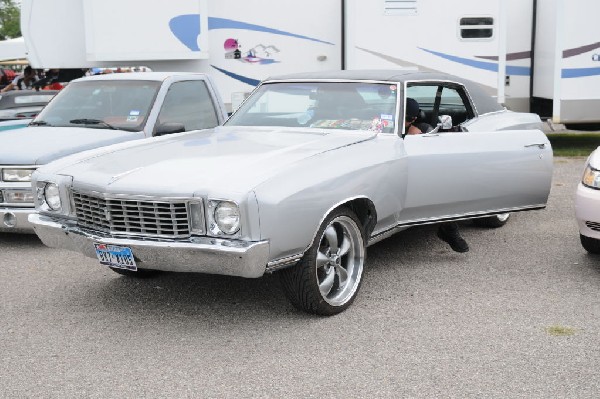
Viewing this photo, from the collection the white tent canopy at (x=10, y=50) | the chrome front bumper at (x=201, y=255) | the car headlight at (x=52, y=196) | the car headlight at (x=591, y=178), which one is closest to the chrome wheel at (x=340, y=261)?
the chrome front bumper at (x=201, y=255)

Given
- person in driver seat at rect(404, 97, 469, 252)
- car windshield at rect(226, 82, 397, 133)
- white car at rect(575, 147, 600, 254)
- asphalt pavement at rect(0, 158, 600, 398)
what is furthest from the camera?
person in driver seat at rect(404, 97, 469, 252)

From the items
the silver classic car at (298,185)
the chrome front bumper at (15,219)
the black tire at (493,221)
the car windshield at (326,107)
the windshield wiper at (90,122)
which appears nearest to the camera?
the silver classic car at (298,185)

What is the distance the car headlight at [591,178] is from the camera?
18.8 feet

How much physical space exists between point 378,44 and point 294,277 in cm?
742

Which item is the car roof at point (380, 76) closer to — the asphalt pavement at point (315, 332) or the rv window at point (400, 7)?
the asphalt pavement at point (315, 332)

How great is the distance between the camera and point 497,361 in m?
4.20

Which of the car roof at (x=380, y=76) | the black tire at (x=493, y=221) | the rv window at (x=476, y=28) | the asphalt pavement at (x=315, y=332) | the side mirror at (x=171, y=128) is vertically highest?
the rv window at (x=476, y=28)

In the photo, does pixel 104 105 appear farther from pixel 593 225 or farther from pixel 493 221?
pixel 593 225

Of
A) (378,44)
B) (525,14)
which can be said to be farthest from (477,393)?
(525,14)

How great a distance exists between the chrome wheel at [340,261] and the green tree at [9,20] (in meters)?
55.1

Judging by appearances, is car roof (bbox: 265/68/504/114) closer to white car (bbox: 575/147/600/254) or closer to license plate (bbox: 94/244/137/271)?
white car (bbox: 575/147/600/254)

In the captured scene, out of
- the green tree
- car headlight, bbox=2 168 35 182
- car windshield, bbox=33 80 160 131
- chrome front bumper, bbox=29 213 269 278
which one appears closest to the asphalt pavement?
chrome front bumper, bbox=29 213 269 278

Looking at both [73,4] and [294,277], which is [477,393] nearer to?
[294,277]

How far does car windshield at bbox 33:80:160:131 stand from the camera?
25.1ft
